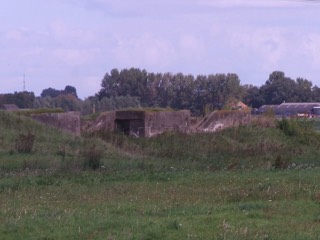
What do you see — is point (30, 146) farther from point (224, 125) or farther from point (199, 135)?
point (224, 125)

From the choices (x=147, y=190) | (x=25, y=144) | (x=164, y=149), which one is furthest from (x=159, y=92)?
(x=147, y=190)

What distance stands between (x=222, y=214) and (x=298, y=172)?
8.20m

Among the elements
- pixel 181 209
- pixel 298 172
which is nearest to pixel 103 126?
pixel 298 172

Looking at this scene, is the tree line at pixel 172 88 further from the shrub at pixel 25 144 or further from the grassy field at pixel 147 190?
the shrub at pixel 25 144

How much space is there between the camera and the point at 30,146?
24.9 m

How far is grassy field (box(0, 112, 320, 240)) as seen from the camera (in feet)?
37.7

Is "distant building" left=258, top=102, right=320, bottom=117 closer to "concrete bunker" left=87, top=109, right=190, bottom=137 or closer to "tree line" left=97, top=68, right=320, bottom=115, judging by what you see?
"tree line" left=97, top=68, right=320, bottom=115

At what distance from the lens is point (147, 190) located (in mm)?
17344

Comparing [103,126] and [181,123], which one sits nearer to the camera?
[103,126]

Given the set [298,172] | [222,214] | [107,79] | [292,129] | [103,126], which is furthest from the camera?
[107,79]

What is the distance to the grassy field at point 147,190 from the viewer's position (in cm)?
1149

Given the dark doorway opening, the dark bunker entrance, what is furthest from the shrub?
the dark doorway opening

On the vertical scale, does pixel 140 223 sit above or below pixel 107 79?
below

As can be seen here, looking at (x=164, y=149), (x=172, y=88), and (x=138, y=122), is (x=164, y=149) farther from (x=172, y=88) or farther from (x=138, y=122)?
(x=172, y=88)
